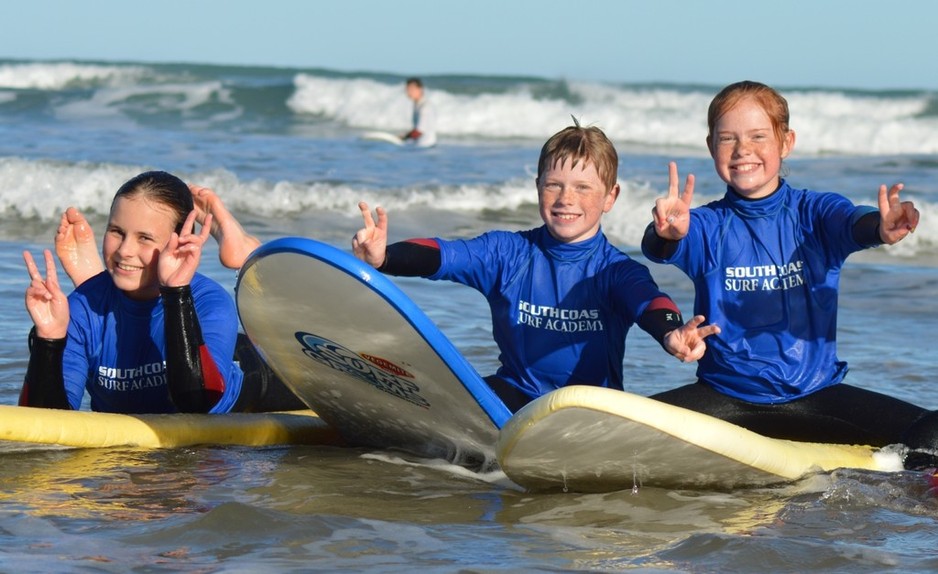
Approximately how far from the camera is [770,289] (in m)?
4.85

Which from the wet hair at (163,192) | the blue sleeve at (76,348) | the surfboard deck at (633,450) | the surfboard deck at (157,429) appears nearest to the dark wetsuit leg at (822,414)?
the surfboard deck at (633,450)

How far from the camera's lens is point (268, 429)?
5.12 metres

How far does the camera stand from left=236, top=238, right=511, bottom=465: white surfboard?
4098 mm

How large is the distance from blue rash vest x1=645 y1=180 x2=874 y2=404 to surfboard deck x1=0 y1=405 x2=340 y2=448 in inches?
61.0

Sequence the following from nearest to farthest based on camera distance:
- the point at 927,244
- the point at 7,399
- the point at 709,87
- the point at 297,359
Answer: the point at 297,359, the point at 7,399, the point at 927,244, the point at 709,87

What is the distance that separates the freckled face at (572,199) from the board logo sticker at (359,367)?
2.65 ft

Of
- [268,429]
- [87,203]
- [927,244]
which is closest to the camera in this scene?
[268,429]

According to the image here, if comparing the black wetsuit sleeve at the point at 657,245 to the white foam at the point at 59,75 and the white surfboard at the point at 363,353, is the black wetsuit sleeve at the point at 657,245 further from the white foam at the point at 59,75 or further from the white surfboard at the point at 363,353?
the white foam at the point at 59,75

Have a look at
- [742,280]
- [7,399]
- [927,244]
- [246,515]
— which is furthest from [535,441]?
[927,244]

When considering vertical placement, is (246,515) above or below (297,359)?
below

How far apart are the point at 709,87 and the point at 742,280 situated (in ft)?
102

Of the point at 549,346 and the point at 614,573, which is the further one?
the point at 549,346

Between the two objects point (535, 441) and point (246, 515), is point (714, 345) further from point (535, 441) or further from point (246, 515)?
point (246, 515)

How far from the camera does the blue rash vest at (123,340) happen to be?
192 inches
